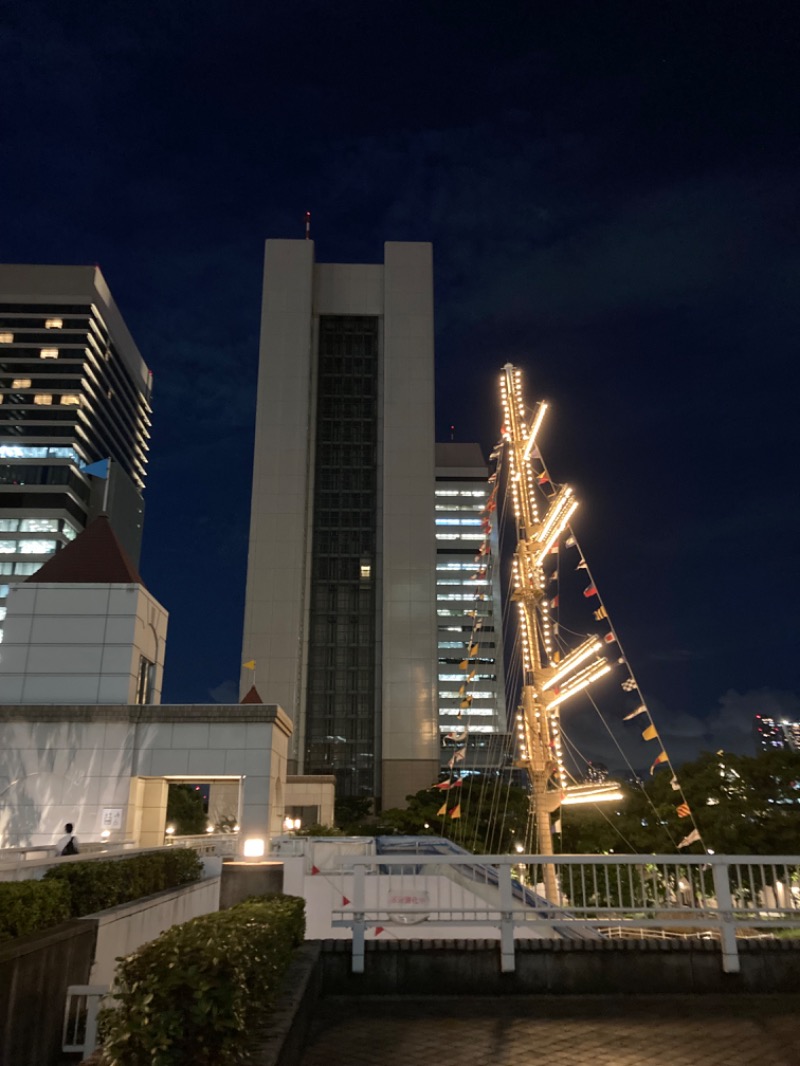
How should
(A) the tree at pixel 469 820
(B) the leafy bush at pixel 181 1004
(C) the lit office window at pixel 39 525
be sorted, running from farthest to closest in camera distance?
(C) the lit office window at pixel 39 525
(A) the tree at pixel 469 820
(B) the leafy bush at pixel 181 1004

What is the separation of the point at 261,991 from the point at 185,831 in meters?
65.0

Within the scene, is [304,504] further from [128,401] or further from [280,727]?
[128,401]

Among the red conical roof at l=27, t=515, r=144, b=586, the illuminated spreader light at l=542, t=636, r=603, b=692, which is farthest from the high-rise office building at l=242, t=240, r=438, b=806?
the red conical roof at l=27, t=515, r=144, b=586

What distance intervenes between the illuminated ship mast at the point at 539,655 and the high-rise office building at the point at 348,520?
38.7m

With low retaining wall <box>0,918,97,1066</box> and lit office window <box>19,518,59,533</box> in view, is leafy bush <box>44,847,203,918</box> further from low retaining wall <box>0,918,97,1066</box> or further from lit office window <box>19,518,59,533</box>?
lit office window <box>19,518,59,533</box>

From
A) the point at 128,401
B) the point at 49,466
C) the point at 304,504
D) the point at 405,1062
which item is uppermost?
the point at 128,401

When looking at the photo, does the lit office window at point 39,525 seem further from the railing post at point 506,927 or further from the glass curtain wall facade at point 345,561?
the railing post at point 506,927

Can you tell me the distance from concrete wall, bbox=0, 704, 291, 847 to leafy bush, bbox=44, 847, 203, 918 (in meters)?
9.18

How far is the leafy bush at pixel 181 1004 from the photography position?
3.87 m

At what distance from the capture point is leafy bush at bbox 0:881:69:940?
6848 millimetres

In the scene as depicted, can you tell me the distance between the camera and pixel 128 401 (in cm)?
13625

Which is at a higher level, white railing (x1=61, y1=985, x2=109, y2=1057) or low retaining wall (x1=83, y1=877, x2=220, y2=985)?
low retaining wall (x1=83, y1=877, x2=220, y2=985)

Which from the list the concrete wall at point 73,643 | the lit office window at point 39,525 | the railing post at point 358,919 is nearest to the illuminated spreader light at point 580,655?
the concrete wall at point 73,643

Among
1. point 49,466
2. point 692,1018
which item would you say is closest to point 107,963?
point 692,1018
